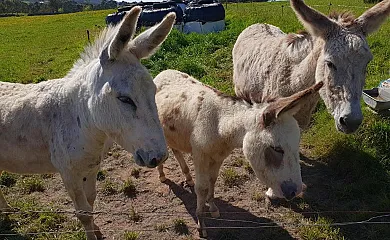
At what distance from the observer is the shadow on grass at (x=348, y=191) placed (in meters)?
4.54

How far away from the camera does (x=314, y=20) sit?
416cm

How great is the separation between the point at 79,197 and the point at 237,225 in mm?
2008

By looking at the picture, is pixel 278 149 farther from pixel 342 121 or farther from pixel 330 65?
pixel 330 65

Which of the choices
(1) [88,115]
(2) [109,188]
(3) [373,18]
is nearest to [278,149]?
(1) [88,115]

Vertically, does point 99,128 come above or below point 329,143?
above

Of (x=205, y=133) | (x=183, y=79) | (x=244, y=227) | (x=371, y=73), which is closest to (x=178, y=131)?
(x=205, y=133)

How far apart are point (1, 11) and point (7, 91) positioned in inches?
3466

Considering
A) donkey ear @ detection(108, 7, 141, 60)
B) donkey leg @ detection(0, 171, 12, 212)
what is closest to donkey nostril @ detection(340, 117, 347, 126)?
donkey ear @ detection(108, 7, 141, 60)

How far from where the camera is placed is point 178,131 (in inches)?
183

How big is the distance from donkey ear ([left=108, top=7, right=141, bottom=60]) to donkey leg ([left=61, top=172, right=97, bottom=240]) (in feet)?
4.61

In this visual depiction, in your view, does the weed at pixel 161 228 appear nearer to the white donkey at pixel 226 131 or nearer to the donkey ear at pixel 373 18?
the white donkey at pixel 226 131

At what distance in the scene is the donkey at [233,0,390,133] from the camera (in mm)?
3814

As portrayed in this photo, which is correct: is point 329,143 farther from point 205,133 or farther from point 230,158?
point 205,133

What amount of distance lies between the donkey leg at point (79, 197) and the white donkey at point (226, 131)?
1.28 m
